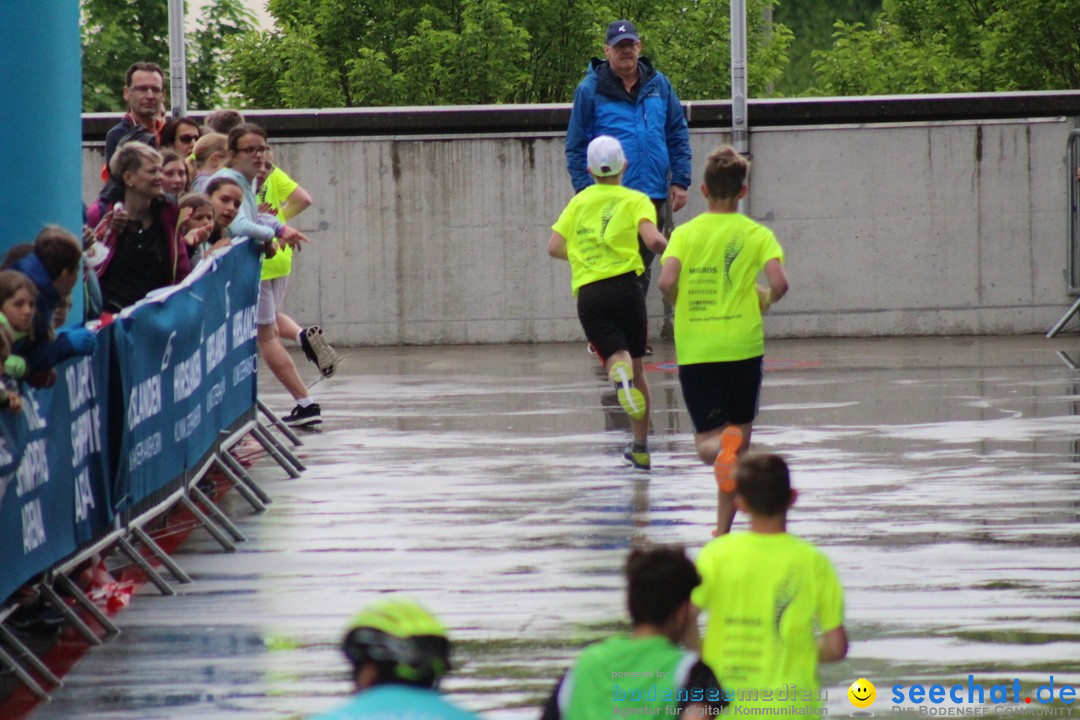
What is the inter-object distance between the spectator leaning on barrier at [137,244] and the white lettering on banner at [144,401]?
158 centimetres

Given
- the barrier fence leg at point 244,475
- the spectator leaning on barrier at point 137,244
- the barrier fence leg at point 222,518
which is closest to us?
the barrier fence leg at point 222,518

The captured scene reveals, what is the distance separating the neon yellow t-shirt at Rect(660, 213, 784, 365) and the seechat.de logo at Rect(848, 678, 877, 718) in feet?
7.93

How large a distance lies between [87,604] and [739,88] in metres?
12.6

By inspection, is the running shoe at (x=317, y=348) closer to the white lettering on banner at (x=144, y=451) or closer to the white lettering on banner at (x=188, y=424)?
the white lettering on banner at (x=188, y=424)

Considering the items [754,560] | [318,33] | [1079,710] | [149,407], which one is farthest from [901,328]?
[318,33]

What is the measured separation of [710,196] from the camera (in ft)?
28.1

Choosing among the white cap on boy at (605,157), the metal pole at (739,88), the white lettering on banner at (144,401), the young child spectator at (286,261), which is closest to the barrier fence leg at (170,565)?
the white lettering on banner at (144,401)

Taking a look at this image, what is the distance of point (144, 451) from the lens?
812 centimetres

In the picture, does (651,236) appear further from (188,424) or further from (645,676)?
(645,676)

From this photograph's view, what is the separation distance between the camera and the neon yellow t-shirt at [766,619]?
459 cm

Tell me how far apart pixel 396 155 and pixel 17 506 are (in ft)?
42.6

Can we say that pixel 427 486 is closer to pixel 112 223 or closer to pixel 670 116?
pixel 112 223

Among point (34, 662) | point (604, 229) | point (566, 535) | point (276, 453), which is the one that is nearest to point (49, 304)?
point (34, 662)

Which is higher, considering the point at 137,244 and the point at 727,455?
the point at 137,244
